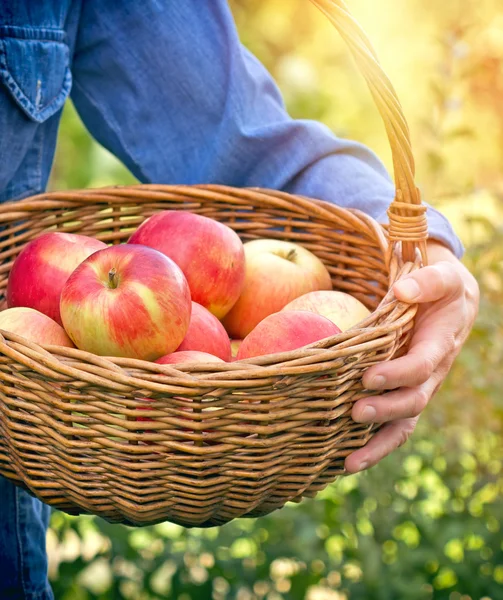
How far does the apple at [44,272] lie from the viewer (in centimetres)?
106

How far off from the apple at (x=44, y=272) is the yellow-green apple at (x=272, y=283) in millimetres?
244

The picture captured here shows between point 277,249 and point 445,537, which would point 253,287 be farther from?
point 445,537

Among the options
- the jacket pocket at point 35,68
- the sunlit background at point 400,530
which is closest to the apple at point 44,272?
the jacket pocket at point 35,68

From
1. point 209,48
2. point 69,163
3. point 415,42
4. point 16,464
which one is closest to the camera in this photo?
point 16,464

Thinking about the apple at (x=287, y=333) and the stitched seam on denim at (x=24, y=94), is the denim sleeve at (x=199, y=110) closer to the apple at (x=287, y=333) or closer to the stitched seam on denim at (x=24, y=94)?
the stitched seam on denim at (x=24, y=94)

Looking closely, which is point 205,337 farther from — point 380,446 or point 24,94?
point 24,94

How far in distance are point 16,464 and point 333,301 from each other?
452 mm

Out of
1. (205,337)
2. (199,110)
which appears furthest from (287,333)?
(199,110)

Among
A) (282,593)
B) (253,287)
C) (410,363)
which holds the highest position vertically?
(410,363)

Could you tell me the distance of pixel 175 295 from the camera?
3.07 feet

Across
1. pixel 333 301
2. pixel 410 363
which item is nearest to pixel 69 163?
pixel 333 301

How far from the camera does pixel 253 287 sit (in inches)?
46.8

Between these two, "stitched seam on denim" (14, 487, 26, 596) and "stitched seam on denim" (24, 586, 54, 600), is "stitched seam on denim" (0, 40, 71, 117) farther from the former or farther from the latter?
"stitched seam on denim" (24, 586, 54, 600)

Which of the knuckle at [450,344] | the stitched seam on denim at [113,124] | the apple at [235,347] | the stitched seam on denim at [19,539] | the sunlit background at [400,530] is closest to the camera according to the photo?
the knuckle at [450,344]
